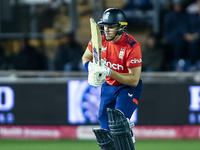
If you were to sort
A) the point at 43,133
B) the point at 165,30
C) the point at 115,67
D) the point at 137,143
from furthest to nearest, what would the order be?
the point at 165,30 < the point at 43,133 < the point at 137,143 < the point at 115,67

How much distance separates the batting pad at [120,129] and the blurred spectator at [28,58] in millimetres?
4341

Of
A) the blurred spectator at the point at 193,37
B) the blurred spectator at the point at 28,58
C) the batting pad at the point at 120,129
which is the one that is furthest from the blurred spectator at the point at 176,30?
the batting pad at the point at 120,129

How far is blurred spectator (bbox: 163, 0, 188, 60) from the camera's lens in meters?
8.74

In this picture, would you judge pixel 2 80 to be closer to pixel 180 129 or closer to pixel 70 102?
pixel 70 102

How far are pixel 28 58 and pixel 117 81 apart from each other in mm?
4193

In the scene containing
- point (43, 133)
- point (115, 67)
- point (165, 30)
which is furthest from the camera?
point (165, 30)

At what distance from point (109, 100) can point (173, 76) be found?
129 inches

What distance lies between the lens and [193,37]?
347 inches

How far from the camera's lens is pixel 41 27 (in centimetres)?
948

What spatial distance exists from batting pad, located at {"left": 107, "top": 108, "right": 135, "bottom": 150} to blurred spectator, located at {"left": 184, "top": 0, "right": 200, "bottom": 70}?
4320 millimetres

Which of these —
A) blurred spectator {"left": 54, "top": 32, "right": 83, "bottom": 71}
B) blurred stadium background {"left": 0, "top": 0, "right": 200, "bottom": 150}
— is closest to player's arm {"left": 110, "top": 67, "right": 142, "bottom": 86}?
blurred stadium background {"left": 0, "top": 0, "right": 200, "bottom": 150}

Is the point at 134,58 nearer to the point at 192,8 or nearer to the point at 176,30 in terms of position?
the point at 176,30

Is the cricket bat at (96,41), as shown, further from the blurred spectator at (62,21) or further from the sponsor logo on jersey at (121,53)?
the blurred spectator at (62,21)

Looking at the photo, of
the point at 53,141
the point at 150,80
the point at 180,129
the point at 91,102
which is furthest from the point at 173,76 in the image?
the point at 53,141
